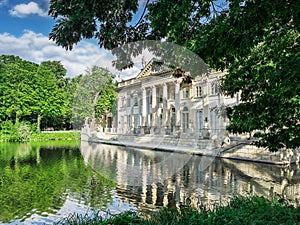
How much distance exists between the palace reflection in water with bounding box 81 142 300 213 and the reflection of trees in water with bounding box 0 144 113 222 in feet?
2.92

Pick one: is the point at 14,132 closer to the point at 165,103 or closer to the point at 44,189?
the point at 165,103

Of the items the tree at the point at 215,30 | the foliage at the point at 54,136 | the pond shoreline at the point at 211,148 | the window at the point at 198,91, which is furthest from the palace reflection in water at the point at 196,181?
the foliage at the point at 54,136

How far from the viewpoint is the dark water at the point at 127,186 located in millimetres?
9125

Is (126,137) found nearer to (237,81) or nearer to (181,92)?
(181,92)

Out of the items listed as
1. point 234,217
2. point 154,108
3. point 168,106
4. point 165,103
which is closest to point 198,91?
point 168,106

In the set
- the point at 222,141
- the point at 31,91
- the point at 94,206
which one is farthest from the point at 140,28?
the point at 31,91

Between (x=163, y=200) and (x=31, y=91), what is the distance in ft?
125

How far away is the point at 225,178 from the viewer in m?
13.2

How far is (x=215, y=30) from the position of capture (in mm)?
4199

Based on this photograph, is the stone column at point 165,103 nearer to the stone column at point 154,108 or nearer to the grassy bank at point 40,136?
the stone column at point 154,108

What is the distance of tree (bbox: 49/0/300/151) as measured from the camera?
3.65 m

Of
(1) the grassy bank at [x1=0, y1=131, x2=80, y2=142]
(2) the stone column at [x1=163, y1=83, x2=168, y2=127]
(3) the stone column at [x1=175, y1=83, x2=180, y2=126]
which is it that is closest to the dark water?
(3) the stone column at [x1=175, y1=83, x2=180, y2=126]

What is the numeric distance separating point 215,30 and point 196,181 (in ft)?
31.0

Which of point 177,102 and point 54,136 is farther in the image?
point 54,136
